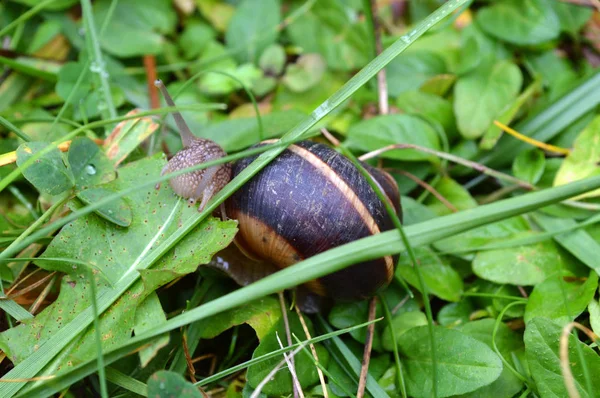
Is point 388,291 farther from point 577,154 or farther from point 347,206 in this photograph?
point 577,154


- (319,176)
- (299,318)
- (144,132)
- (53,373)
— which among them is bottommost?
(299,318)

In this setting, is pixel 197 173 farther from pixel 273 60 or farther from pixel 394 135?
pixel 273 60

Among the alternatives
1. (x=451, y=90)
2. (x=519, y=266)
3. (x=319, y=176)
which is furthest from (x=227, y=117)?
(x=519, y=266)

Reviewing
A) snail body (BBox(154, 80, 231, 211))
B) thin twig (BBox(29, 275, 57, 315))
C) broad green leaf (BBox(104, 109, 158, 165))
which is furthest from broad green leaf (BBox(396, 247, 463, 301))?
thin twig (BBox(29, 275, 57, 315))

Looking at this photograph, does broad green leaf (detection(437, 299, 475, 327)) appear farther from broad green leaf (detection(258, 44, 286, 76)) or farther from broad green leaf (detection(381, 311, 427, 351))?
broad green leaf (detection(258, 44, 286, 76))

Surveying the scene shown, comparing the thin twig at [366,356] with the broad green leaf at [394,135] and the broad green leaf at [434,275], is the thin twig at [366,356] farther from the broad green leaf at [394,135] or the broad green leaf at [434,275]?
the broad green leaf at [394,135]

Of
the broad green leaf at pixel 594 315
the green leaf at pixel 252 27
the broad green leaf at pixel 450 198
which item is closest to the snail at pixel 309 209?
the broad green leaf at pixel 450 198
